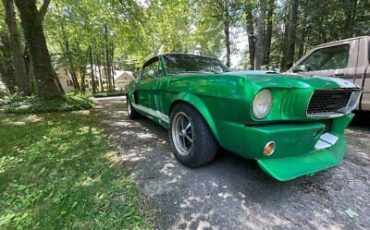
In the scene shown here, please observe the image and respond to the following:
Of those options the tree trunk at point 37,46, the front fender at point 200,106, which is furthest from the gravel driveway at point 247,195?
the tree trunk at point 37,46

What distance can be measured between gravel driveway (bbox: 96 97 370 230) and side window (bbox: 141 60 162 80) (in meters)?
1.36

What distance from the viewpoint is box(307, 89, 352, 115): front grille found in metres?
1.87

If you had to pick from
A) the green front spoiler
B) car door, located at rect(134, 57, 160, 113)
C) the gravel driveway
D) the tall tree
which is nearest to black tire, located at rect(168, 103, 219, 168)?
the gravel driveway

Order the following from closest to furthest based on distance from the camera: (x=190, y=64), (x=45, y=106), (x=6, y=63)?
(x=190, y=64) < (x=45, y=106) < (x=6, y=63)

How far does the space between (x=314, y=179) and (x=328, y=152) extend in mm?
309

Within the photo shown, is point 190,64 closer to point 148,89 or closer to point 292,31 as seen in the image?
point 148,89

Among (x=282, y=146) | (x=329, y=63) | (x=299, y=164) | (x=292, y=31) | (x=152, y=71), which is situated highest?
(x=292, y=31)

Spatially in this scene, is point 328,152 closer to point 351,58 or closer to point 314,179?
point 314,179

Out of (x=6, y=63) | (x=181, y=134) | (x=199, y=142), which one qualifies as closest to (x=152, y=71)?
(x=181, y=134)

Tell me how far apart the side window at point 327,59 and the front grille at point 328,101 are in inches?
90.7

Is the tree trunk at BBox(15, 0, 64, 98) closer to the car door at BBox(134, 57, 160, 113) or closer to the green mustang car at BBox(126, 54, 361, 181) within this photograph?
the car door at BBox(134, 57, 160, 113)

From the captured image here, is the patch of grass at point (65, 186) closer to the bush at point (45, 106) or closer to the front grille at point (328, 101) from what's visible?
the front grille at point (328, 101)

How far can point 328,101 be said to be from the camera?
2.00 meters

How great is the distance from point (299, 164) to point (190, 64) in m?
2.24
